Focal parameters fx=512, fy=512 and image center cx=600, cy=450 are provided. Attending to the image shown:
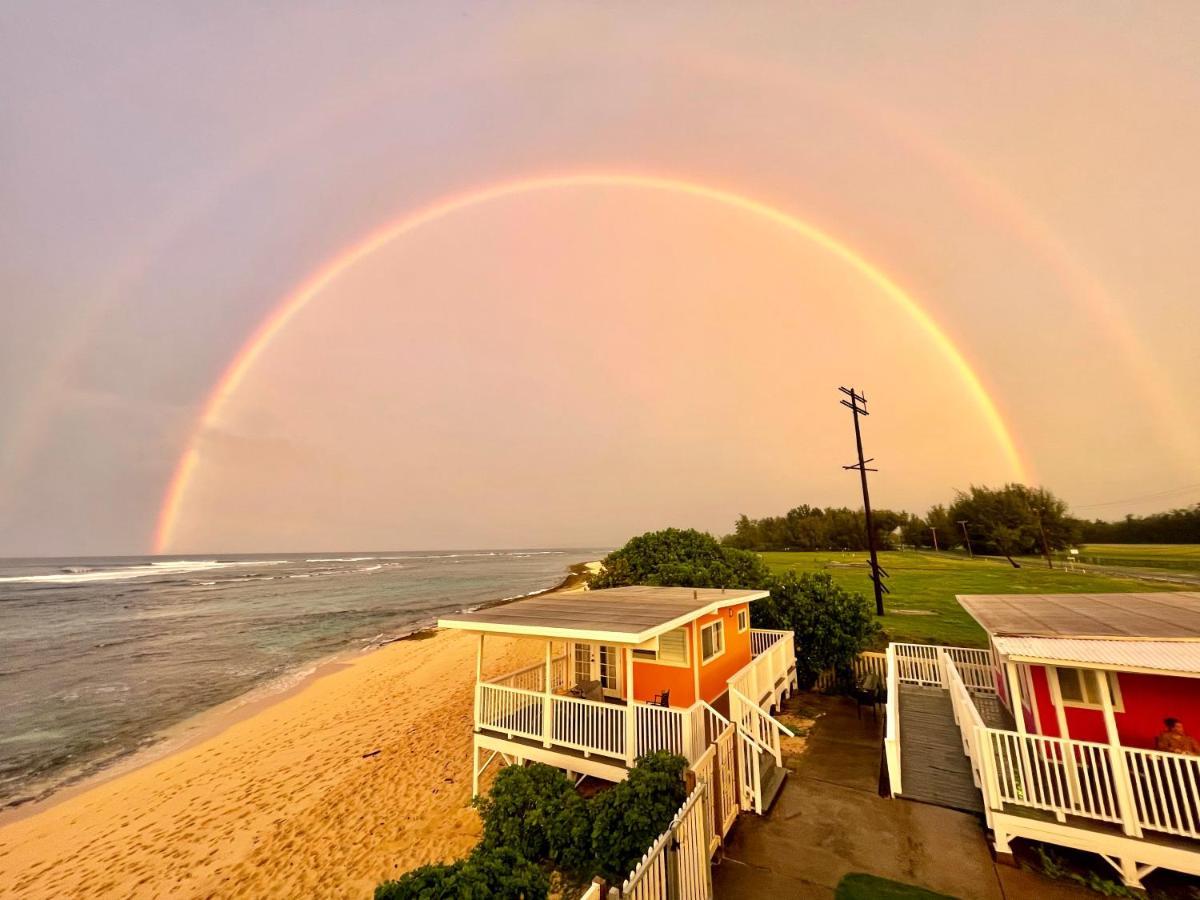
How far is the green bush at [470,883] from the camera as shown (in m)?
4.88

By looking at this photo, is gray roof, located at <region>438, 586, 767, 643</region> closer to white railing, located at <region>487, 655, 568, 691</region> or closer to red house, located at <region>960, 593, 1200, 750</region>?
white railing, located at <region>487, 655, 568, 691</region>

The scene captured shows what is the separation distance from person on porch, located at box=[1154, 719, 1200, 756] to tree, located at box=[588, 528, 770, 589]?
12.9m

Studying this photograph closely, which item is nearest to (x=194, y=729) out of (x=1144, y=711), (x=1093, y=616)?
(x=1144, y=711)

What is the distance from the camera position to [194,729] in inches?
779

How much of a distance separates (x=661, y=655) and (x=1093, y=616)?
808 cm

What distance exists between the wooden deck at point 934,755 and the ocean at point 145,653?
23506 mm

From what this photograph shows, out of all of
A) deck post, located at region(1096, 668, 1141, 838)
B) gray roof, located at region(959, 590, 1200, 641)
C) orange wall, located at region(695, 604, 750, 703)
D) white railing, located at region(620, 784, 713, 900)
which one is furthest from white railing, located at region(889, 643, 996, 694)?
white railing, located at region(620, 784, 713, 900)

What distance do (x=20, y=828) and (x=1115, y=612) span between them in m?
25.8

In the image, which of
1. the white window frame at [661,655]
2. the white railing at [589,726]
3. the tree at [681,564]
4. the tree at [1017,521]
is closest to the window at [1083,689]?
the white window frame at [661,655]

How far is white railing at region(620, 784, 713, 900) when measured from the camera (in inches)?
213

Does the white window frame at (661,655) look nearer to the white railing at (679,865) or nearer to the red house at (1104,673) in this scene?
the white railing at (679,865)

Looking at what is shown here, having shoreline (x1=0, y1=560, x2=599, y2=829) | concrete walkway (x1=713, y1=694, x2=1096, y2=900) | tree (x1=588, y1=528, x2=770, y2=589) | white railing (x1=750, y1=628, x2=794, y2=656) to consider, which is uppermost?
tree (x1=588, y1=528, x2=770, y2=589)

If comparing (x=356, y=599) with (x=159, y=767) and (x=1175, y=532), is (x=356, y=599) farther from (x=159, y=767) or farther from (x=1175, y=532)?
(x=1175, y=532)

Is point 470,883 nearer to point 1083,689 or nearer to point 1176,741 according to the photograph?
point 1083,689
